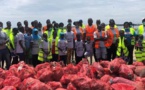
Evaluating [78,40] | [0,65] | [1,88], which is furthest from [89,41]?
[1,88]

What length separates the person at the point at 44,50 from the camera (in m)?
10.0

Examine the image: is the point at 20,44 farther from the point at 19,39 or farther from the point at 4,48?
the point at 4,48

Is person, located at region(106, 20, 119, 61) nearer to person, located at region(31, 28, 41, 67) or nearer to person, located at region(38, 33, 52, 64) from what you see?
person, located at region(38, 33, 52, 64)

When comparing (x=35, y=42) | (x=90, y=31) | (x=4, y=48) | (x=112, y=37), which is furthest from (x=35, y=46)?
(x=112, y=37)

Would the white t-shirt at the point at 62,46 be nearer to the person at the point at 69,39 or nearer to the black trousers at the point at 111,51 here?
the person at the point at 69,39

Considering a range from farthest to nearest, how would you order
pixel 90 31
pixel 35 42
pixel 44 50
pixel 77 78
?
pixel 90 31, pixel 35 42, pixel 44 50, pixel 77 78

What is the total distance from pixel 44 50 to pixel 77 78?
5.14 m

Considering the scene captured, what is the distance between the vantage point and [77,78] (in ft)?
16.4

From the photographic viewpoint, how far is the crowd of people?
10121 mm

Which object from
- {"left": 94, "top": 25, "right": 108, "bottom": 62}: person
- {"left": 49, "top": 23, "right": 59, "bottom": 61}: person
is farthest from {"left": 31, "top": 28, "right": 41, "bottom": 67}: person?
{"left": 94, "top": 25, "right": 108, "bottom": 62}: person

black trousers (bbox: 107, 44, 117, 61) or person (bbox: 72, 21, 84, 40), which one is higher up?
person (bbox: 72, 21, 84, 40)

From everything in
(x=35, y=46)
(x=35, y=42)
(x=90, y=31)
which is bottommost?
(x=35, y=46)

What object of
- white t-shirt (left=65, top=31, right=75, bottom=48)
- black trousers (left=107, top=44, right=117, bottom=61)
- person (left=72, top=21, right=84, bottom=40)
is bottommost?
black trousers (left=107, top=44, right=117, bottom=61)

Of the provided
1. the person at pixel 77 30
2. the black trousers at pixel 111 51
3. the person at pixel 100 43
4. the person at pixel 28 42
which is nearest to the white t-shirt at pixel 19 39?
the person at pixel 28 42
